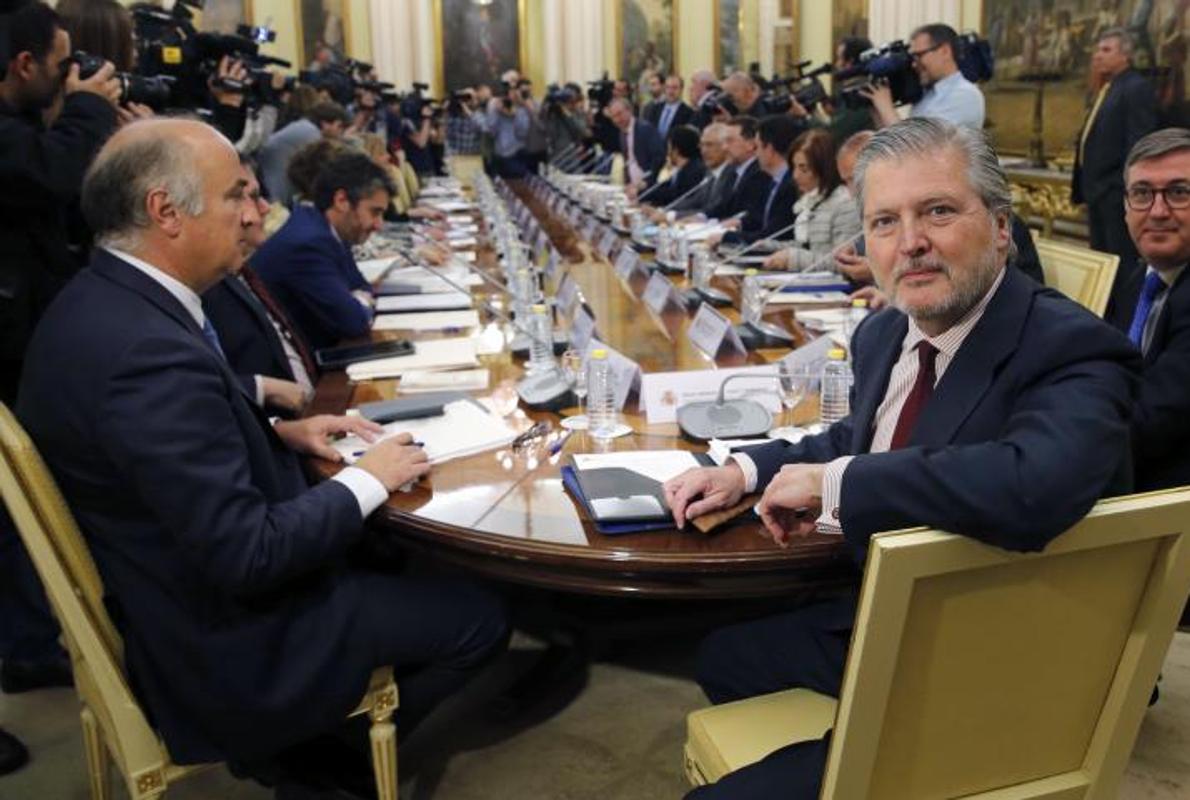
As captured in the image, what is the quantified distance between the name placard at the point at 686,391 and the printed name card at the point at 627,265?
1672 mm

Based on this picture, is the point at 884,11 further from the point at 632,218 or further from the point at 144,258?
the point at 144,258

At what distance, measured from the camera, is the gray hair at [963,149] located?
4.60 ft

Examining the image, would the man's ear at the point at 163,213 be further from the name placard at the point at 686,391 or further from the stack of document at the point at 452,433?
the name placard at the point at 686,391


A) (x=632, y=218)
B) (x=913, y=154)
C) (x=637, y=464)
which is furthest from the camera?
(x=632, y=218)

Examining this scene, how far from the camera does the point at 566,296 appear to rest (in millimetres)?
2994

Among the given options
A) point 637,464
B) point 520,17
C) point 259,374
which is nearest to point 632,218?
point 259,374

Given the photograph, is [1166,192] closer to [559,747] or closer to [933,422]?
[933,422]

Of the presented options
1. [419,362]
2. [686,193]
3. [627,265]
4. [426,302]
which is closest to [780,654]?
[419,362]

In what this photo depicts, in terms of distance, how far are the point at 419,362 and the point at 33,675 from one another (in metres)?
1.19

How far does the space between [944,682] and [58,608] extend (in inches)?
47.9

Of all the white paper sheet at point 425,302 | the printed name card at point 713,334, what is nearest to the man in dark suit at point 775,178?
the white paper sheet at point 425,302

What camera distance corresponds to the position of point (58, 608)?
4.85 feet

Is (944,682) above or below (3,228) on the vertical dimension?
below

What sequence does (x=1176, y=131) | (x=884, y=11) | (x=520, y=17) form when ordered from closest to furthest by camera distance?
1. (x=1176, y=131)
2. (x=884, y=11)
3. (x=520, y=17)
